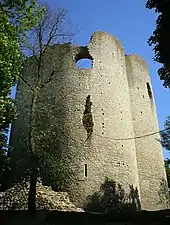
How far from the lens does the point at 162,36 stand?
33.6 ft

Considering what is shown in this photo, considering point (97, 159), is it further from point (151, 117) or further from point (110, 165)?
point (151, 117)

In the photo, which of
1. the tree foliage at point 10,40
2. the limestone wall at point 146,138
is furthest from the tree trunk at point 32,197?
the limestone wall at point 146,138

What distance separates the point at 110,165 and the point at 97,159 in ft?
2.66

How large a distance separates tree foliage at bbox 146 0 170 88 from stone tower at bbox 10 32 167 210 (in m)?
7.16

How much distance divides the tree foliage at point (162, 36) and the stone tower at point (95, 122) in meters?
7.16

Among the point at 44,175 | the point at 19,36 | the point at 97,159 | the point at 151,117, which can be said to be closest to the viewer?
the point at 19,36

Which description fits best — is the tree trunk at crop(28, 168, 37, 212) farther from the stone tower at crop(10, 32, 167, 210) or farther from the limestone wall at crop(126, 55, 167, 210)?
the limestone wall at crop(126, 55, 167, 210)

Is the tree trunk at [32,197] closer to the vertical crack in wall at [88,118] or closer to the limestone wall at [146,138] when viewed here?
the vertical crack in wall at [88,118]

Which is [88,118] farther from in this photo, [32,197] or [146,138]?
[32,197]

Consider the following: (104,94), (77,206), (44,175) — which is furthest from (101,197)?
(104,94)

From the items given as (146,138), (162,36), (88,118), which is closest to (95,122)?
(88,118)

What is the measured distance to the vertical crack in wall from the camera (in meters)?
17.5

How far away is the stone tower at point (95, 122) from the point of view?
54.4ft

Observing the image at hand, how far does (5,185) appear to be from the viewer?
17266 mm
